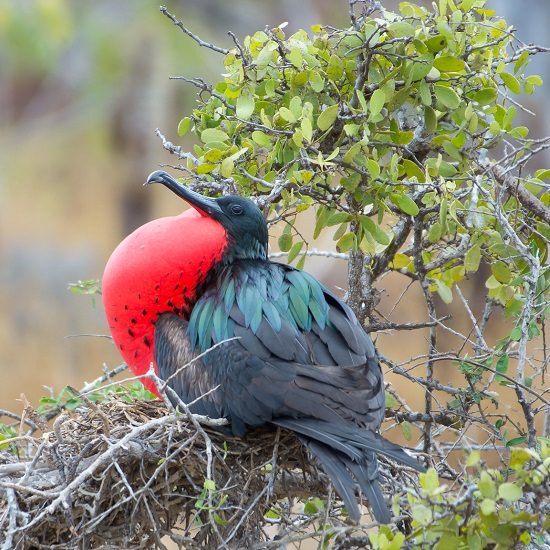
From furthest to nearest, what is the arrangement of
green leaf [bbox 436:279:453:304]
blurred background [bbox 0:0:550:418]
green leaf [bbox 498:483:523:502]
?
blurred background [bbox 0:0:550:418] < green leaf [bbox 436:279:453:304] < green leaf [bbox 498:483:523:502]

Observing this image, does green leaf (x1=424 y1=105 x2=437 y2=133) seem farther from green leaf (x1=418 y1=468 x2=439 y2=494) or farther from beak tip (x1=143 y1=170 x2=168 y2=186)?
green leaf (x1=418 y1=468 x2=439 y2=494)

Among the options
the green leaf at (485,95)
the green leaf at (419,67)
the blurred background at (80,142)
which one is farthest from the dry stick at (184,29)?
the blurred background at (80,142)

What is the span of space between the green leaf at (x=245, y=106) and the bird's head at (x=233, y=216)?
0.75ft

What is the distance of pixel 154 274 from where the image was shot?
224 centimetres

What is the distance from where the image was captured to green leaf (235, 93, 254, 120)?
2.03m

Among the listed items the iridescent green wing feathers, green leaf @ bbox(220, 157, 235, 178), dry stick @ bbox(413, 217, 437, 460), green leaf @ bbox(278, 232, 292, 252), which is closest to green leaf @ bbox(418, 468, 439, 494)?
the iridescent green wing feathers

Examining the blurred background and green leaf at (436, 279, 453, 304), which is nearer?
green leaf at (436, 279, 453, 304)

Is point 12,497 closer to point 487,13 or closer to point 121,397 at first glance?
point 121,397

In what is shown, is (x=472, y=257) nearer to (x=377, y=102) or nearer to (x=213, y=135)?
(x=377, y=102)

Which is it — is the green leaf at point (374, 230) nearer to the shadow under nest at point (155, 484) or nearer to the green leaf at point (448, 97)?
the green leaf at point (448, 97)

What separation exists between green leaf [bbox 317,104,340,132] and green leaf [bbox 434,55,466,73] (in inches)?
8.1

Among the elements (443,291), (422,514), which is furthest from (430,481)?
(443,291)

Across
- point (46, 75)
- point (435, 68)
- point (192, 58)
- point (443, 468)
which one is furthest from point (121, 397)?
point (46, 75)

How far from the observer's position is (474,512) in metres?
1.58
